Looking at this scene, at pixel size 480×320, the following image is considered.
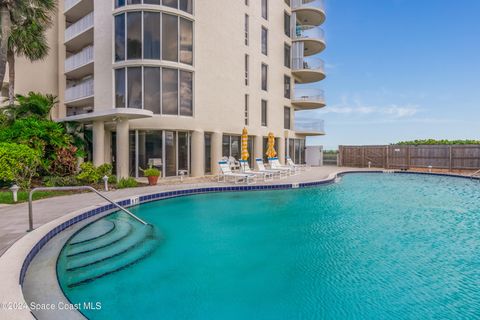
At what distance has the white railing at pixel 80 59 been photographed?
18763 millimetres

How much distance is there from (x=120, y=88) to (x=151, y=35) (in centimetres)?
325

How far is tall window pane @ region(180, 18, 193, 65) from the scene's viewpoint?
16.2 metres

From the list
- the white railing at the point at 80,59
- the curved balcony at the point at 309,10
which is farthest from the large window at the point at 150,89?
the curved balcony at the point at 309,10

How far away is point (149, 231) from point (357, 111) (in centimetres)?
3402

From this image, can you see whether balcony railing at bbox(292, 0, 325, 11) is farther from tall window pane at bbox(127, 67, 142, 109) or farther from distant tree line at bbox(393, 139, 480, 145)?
tall window pane at bbox(127, 67, 142, 109)

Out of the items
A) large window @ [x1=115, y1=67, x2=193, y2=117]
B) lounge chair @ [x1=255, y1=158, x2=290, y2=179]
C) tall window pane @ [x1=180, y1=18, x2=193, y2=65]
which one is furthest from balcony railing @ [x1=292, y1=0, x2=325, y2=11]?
lounge chair @ [x1=255, y1=158, x2=290, y2=179]

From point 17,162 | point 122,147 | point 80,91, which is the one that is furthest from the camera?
point 80,91

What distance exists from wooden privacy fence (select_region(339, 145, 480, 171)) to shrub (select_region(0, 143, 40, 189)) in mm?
25490

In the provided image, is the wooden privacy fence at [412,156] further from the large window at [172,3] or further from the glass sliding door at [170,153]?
the large window at [172,3]

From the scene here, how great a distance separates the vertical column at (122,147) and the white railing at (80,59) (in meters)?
7.58

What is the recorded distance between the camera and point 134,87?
1543 cm

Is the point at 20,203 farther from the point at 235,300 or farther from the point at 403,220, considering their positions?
the point at 403,220

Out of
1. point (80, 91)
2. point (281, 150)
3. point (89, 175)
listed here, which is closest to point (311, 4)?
point (281, 150)

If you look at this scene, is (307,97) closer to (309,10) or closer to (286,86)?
(286,86)
